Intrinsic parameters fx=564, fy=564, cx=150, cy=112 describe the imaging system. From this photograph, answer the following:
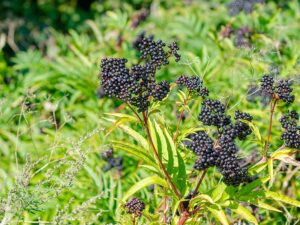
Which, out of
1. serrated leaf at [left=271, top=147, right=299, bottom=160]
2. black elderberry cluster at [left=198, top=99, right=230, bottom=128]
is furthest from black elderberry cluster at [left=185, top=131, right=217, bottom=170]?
serrated leaf at [left=271, top=147, right=299, bottom=160]

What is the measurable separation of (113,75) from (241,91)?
2.05 metres

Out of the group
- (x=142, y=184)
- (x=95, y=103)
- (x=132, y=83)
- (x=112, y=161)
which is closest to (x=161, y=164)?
(x=142, y=184)

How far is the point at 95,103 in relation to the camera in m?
4.17

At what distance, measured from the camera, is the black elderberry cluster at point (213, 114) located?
216 centimetres

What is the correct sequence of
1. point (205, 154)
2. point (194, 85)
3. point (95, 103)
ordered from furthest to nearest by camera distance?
1. point (95, 103)
2. point (194, 85)
3. point (205, 154)

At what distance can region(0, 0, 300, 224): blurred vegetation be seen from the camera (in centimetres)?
262

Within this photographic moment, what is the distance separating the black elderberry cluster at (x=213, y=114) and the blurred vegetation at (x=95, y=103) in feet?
0.52

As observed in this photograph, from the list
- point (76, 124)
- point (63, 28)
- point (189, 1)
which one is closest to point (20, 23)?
point (63, 28)

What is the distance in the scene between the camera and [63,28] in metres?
8.66

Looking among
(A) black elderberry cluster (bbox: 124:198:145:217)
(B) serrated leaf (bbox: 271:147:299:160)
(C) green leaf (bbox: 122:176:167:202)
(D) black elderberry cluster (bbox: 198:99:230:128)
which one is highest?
(D) black elderberry cluster (bbox: 198:99:230:128)

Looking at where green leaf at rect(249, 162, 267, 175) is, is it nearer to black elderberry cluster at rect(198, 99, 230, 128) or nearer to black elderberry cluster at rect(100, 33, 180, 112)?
black elderberry cluster at rect(198, 99, 230, 128)

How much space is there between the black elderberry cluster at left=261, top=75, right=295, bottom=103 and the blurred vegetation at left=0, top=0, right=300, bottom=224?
0.14m

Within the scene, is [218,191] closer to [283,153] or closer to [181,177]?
[181,177]

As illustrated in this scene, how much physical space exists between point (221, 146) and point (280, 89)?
1.26ft
